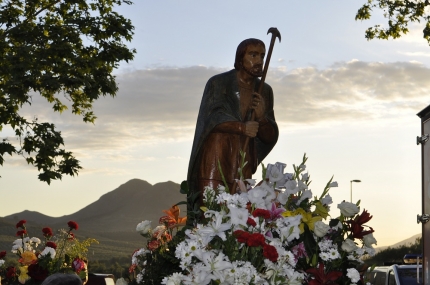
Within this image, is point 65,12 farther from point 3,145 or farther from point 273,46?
point 273,46

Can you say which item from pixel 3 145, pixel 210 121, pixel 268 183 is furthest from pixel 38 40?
pixel 268 183

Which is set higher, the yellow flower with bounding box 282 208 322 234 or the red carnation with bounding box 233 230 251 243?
the yellow flower with bounding box 282 208 322 234

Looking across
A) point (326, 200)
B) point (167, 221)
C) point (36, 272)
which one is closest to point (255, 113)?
point (167, 221)

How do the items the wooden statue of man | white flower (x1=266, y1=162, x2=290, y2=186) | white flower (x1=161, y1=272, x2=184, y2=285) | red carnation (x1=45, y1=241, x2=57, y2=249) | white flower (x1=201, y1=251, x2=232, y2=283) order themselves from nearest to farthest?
1. white flower (x1=201, y1=251, x2=232, y2=283)
2. white flower (x1=161, y1=272, x2=184, y2=285)
3. white flower (x1=266, y1=162, x2=290, y2=186)
4. the wooden statue of man
5. red carnation (x1=45, y1=241, x2=57, y2=249)

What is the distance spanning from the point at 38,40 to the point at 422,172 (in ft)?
39.1

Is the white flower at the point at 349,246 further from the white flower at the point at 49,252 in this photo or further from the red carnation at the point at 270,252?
the white flower at the point at 49,252

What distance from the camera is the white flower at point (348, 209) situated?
454 centimetres

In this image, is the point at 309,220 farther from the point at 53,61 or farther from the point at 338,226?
the point at 53,61

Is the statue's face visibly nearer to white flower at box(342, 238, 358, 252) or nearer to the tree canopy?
white flower at box(342, 238, 358, 252)

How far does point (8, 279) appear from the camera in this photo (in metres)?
9.55

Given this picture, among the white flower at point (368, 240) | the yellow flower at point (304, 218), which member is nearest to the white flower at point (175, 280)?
the yellow flower at point (304, 218)

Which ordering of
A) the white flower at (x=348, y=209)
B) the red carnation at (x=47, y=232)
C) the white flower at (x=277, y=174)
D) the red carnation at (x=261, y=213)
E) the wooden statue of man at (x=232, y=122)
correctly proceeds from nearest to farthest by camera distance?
the red carnation at (x=261, y=213) → the white flower at (x=348, y=209) → the white flower at (x=277, y=174) → the wooden statue of man at (x=232, y=122) → the red carnation at (x=47, y=232)

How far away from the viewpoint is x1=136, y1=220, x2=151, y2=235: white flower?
5.07 metres

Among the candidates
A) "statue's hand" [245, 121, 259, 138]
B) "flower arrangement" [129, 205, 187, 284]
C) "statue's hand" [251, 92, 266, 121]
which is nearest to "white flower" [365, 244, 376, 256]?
"flower arrangement" [129, 205, 187, 284]
